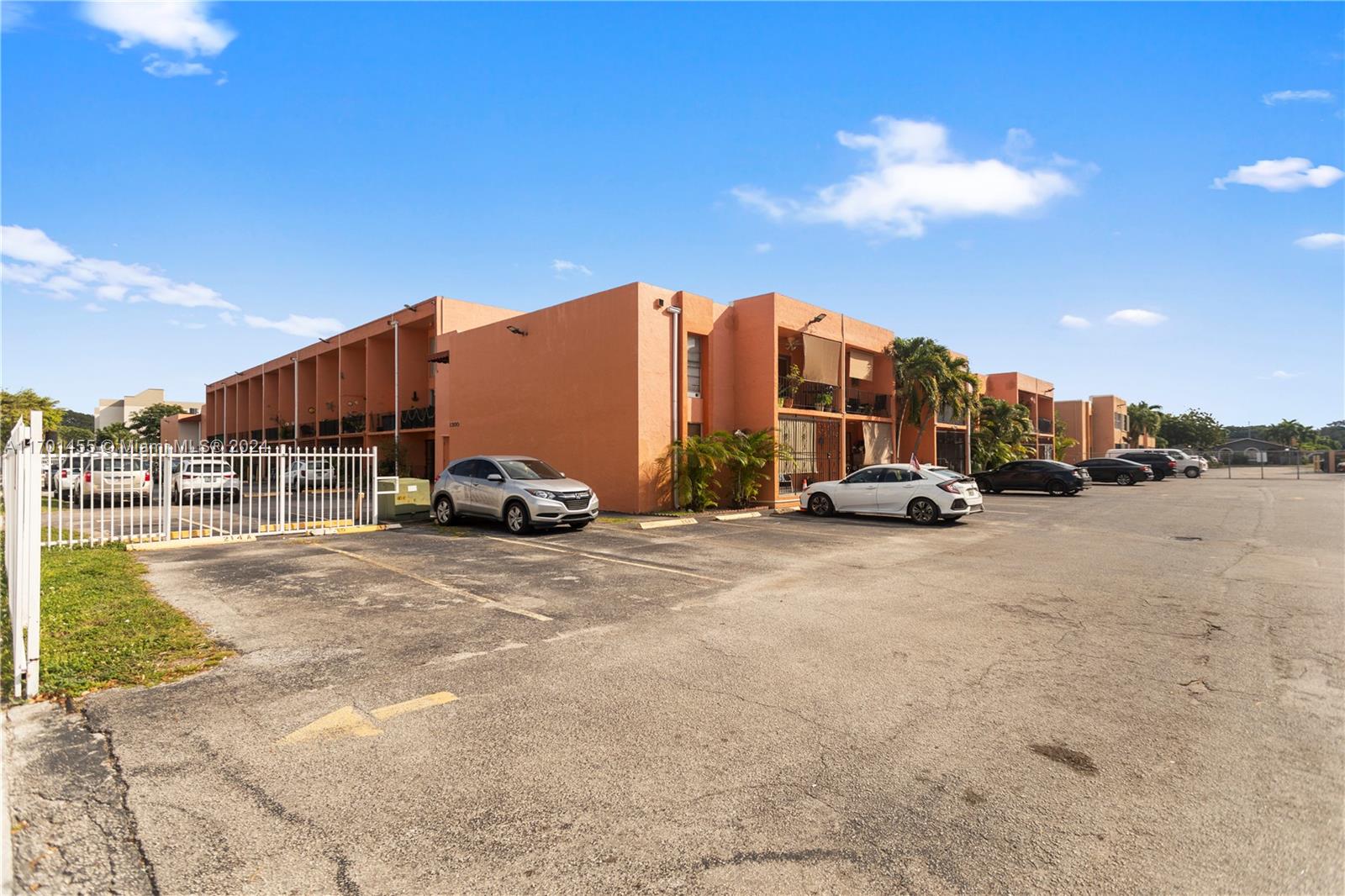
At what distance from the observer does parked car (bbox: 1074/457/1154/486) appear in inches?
1321

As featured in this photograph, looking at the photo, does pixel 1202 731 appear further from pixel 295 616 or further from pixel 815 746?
pixel 295 616

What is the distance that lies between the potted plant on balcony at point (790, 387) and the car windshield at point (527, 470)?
29.5ft

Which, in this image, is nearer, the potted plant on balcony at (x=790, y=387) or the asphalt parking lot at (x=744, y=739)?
the asphalt parking lot at (x=744, y=739)

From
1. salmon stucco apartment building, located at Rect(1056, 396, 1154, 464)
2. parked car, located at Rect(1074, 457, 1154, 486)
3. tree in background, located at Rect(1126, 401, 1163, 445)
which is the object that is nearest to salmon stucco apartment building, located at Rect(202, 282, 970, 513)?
parked car, located at Rect(1074, 457, 1154, 486)

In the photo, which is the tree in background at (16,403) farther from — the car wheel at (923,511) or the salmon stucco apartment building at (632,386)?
the car wheel at (923,511)

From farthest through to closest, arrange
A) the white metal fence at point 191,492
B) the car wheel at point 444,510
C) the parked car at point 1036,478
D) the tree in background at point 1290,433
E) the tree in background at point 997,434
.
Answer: the tree in background at point 1290,433, the tree in background at point 997,434, the parked car at point 1036,478, the car wheel at point 444,510, the white metal fence at point 191,492

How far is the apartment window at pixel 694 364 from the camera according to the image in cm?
2016

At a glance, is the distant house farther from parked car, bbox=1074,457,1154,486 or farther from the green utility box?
the green utility box

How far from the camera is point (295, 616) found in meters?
7.07

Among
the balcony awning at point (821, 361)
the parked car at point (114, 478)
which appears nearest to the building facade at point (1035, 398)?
the balcony awning at point (821, 361)

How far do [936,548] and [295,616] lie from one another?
34.6 feet

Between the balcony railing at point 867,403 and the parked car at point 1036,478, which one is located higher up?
the balcony railing at point 867,403

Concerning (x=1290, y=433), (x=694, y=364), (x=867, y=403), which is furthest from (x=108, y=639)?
(x=1290, y=433)

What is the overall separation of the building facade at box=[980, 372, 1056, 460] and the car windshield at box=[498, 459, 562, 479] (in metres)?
31.3
